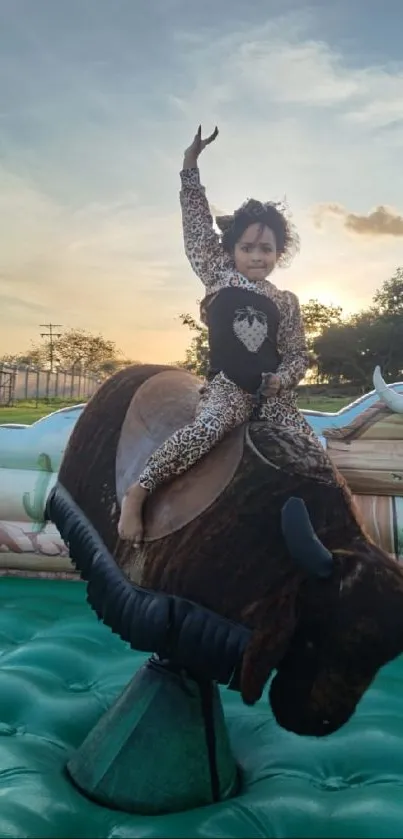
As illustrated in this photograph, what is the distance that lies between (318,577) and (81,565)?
63 cm

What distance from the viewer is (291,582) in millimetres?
1580

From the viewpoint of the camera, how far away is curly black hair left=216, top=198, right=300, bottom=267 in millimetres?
1839

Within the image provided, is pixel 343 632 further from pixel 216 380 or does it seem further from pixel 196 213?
pixel 196 213

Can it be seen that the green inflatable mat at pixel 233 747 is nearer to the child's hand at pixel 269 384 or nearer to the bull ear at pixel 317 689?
the bull ear at pixel 317 689

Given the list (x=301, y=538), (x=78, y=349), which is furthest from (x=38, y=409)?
(x=78, y=349)

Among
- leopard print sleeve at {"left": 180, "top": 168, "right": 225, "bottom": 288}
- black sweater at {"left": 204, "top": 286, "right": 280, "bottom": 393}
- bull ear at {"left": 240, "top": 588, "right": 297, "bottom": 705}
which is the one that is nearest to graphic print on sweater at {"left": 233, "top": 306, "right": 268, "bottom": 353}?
black sweater at {"left": 204, "top": 286, "right": 280, "bottom": 393}

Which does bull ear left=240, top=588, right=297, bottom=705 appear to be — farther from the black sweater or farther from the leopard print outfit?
the black sweater

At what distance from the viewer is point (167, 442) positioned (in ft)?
5.67

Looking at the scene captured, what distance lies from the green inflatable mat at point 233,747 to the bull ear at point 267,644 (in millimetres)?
514

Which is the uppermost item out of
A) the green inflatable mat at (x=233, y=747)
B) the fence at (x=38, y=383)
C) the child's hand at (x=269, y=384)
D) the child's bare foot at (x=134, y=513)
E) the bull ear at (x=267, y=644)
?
the child's hand at (x=269, y=384)

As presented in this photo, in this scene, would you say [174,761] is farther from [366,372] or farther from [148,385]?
[366,372]

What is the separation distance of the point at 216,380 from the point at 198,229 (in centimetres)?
38

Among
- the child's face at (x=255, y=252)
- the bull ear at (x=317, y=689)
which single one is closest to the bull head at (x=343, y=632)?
the bull ear at (x=317, y=689)

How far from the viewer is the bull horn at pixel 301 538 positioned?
146 centimetres
